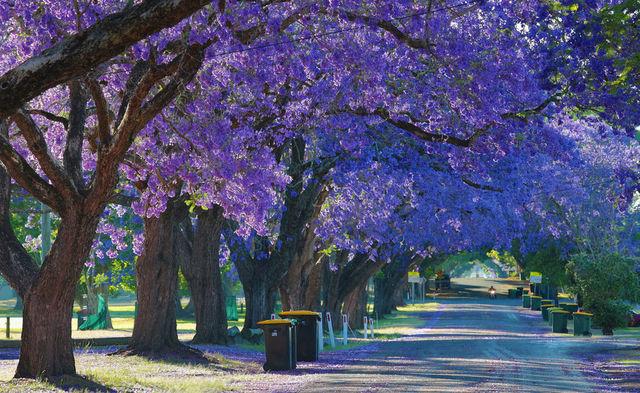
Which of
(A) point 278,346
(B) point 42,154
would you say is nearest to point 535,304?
(A) point 278,346

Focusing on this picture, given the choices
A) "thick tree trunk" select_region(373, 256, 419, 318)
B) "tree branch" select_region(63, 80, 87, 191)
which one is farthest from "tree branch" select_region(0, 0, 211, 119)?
"thick tree trunk" select_region(373, 256, 419, 318)

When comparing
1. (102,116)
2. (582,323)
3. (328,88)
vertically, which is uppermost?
(328,88)

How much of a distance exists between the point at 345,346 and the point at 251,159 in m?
13.0

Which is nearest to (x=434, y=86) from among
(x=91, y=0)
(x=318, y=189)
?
(x=91, y=0)

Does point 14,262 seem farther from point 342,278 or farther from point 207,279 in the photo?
point 342,278

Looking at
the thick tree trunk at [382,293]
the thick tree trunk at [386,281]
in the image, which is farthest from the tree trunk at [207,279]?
the thick tree trunk at [382,293]

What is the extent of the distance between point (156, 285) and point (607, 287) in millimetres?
23313

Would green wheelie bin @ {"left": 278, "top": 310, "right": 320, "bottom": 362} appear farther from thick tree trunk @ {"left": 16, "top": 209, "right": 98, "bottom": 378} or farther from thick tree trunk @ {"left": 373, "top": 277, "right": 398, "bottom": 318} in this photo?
thick tree trunk @ {"left": 373, "top": 277, "right": 398, "bottom": 318}

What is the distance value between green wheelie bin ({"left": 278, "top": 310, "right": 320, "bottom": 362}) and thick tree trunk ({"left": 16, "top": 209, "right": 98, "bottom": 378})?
8.70 meters

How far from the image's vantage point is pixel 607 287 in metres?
43.4

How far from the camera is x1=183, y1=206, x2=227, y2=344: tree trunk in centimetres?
3016

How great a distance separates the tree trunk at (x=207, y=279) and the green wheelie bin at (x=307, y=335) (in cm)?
507

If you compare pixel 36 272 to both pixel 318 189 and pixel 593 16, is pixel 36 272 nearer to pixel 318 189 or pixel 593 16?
pixel 593 16

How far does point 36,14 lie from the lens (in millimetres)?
16156
